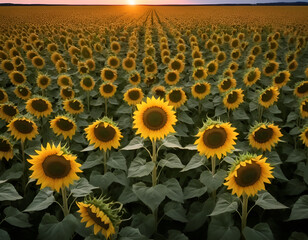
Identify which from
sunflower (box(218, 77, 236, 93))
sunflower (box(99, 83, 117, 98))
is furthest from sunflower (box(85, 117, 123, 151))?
sunflower (box(218, 77, 236, 93))

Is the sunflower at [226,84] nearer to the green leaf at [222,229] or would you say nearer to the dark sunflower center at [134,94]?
the dark sunflower center at [134,94]

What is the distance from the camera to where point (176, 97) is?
494 cm

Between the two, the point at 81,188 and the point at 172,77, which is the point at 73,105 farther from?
the point at 172,77

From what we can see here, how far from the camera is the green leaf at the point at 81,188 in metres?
2.65

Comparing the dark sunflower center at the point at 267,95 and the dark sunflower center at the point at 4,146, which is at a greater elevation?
the dark sunflower center at the point at 267,95

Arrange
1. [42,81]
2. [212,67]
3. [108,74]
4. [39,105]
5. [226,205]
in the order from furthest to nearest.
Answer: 1. [212,67]
2. [108,74]
3. [42,81]
4. [39,105]
5. [226,205]

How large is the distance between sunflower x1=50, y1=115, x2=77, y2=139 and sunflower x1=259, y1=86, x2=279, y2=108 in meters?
3.11

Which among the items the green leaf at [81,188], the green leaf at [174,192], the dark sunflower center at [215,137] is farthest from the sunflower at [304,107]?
the green leaf at [81,188]

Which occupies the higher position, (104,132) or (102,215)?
(104,132)

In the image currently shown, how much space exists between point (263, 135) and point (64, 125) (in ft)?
8.84

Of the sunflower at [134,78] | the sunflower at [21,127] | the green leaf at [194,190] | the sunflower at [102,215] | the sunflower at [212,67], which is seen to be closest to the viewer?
the sunflower at [102,215]

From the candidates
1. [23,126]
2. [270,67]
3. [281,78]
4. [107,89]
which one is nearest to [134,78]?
[107,89]

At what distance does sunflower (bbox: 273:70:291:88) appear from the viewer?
560 cm

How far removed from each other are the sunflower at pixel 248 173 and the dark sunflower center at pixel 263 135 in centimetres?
94
